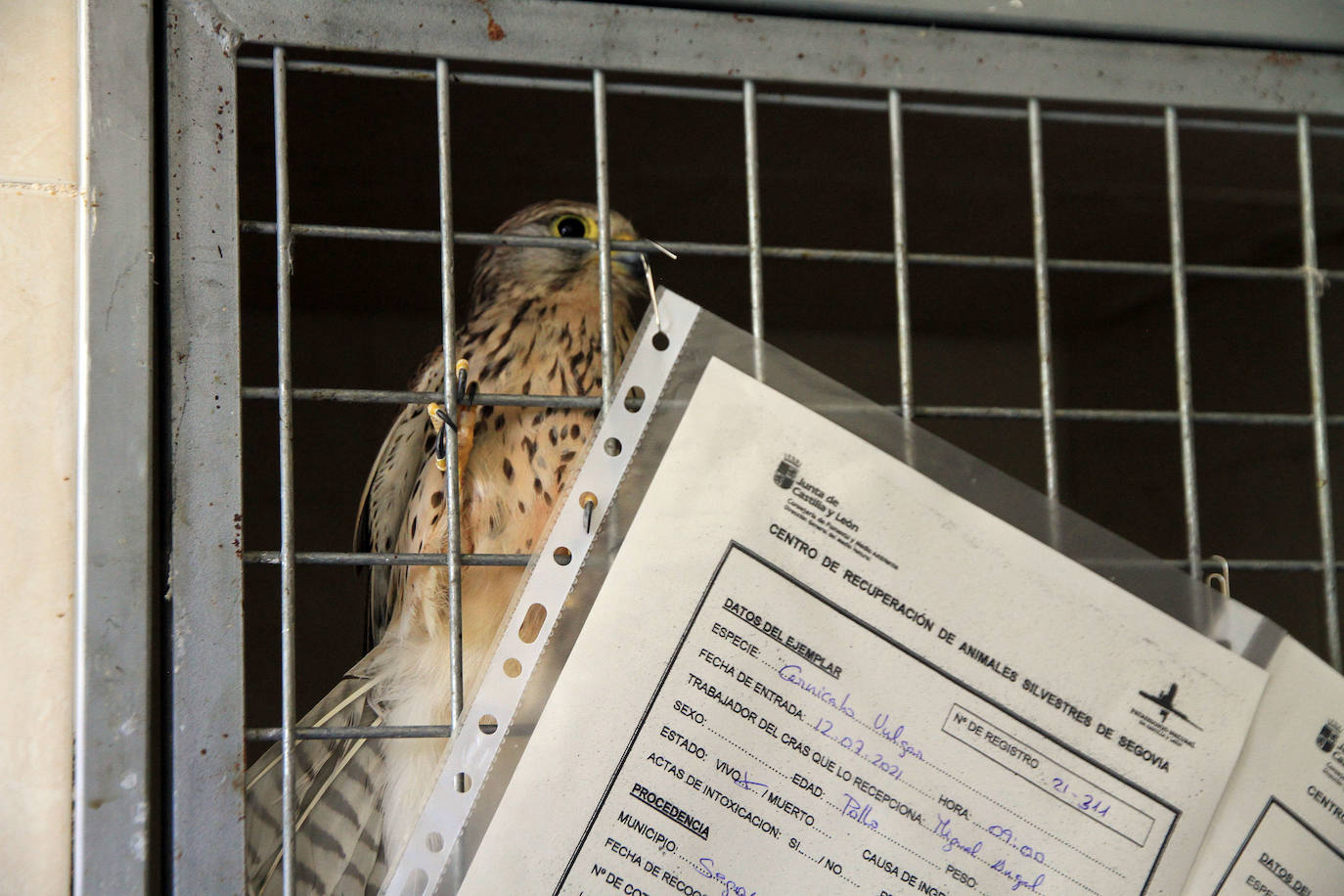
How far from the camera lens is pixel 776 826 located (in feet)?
Result: 2.36

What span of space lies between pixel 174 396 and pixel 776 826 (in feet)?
1.48

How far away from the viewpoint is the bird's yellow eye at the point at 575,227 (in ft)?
4.82

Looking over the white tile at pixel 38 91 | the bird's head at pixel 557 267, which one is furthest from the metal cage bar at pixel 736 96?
the bird's head at pixel 557 267

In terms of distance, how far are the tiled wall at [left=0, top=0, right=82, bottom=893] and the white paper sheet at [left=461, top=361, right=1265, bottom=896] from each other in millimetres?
255

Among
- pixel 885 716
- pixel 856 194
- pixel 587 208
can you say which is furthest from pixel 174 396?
pixel 856 194

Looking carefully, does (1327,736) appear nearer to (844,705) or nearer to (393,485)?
(844,705)

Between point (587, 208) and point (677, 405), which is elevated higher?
point (587, 208)

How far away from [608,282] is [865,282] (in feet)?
10.1

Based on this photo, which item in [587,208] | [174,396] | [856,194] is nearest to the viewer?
[174,396]

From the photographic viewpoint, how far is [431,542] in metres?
1.13

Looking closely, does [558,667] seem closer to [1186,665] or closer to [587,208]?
[1186,665]

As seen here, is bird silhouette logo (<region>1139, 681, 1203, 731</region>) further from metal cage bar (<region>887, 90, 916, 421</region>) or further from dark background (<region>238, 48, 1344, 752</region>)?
dark background (<region>238, 48, 1344, 752</region>)

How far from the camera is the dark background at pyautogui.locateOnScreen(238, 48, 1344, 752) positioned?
7.56 feet

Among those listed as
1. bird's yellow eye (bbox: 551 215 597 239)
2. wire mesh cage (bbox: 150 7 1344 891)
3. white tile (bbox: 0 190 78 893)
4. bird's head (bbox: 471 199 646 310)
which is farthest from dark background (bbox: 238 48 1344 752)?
white tile (bbox: 0 190 78 893)
